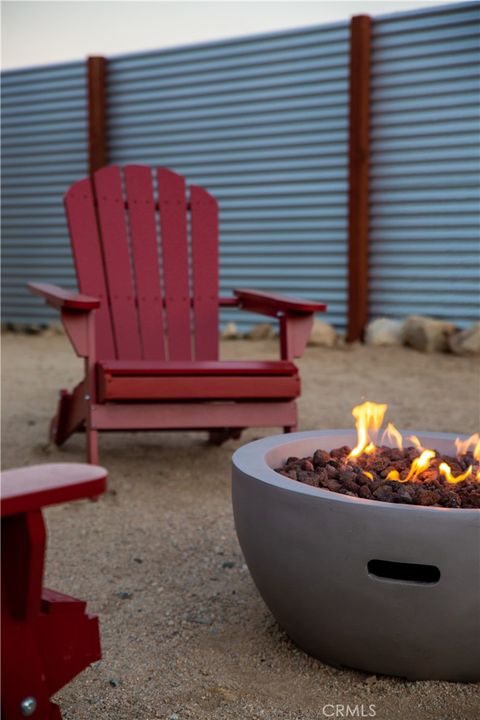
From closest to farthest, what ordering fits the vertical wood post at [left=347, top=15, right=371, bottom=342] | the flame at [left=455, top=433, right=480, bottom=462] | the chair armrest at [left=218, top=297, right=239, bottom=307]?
the flame at [left=455, top=433, right=480, bottom=462]
the chair armrest at [left=218, top=297, right=239, bottom=307]
the vertical wood post at [left=347, top=15, right=371, bottom=342]

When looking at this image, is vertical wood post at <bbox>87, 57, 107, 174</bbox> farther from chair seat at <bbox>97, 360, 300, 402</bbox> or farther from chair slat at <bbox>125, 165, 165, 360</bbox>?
chair seat at <bbox>97, 360, 300, 402</bbox>

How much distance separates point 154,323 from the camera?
11.8ft

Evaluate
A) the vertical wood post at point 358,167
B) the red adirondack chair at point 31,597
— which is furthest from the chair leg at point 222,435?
the vertical wood post at point 358,167

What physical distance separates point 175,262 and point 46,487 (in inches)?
110

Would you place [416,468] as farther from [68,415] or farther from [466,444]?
[68,415]

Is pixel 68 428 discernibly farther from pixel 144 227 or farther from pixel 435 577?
pixel 435 577

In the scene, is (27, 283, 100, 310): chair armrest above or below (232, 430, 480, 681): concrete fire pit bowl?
above

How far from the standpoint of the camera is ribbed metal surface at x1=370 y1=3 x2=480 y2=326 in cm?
588

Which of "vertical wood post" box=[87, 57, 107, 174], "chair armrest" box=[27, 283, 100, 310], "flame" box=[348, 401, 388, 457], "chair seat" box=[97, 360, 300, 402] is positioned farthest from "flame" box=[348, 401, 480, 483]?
"vertical wood post" box=[87, 57, 107, 174]

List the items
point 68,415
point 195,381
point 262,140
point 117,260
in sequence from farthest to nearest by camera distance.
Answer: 1. point 262,140
2. point 117,260
3. point 68,415
4. point 195,381

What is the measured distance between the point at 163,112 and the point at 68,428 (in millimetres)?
4578

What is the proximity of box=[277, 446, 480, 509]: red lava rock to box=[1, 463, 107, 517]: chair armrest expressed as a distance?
766mm

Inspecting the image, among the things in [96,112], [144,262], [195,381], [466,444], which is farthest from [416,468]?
[96,112]

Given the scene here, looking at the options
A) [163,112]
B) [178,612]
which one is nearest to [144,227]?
[178,612]
